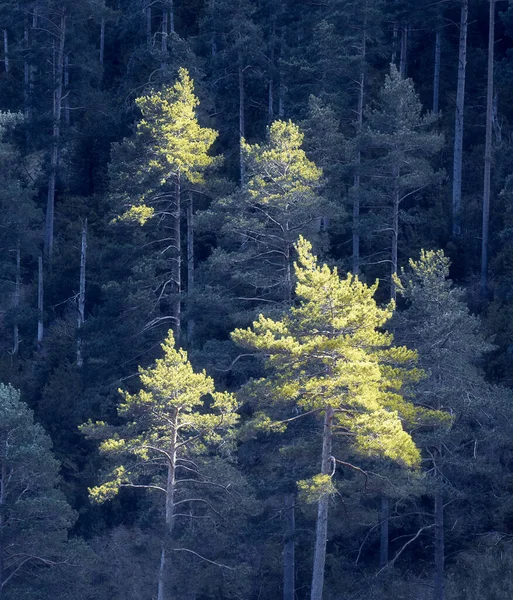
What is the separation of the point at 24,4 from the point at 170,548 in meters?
27.3

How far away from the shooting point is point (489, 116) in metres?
31.3

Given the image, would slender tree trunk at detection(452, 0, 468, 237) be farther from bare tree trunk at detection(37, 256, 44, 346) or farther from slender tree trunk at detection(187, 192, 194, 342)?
bare tree trunk at detection(37, 256, 44, 346)

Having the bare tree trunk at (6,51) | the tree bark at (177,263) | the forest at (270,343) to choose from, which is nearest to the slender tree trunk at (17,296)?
the forest at (270,343)

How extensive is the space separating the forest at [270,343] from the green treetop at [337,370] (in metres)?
0.05

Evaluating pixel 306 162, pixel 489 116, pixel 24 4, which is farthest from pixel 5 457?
pixel 24 4

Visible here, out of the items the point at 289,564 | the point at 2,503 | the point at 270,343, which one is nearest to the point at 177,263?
the point at 2,503

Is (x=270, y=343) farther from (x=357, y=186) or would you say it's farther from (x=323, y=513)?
(x=357, y=186)

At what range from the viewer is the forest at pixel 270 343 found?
2120 centimetres

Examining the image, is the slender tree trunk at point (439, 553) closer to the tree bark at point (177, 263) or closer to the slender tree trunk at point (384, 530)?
the slender tree trunk at point (384, 530)

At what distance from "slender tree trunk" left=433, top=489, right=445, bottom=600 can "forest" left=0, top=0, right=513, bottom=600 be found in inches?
2.4

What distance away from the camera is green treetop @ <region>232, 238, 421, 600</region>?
1978 cm

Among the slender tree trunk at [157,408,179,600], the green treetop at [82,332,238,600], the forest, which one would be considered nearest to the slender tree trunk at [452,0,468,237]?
the forest

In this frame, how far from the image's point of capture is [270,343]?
20016mm

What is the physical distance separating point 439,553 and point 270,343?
6.74 m
